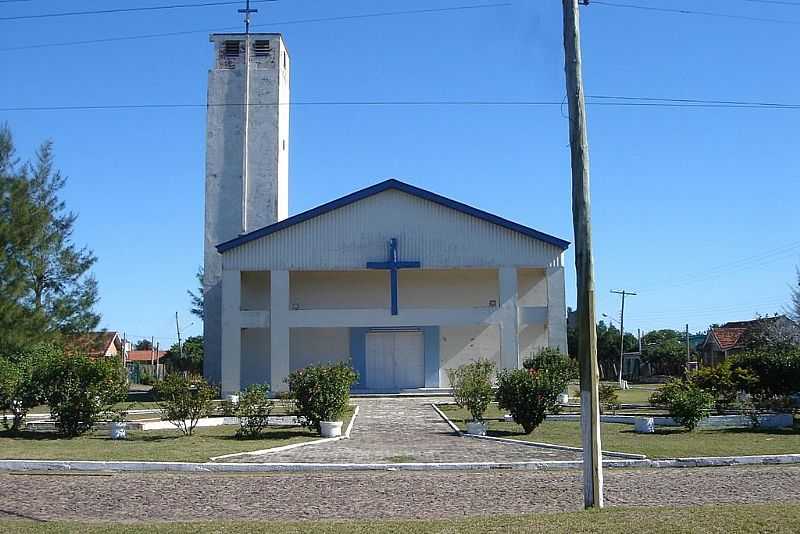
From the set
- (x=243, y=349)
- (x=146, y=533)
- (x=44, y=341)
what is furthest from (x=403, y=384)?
(x=146, y=533)

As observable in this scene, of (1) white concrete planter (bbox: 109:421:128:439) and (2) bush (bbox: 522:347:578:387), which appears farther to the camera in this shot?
(2) bush (bbox: 522:347:578:387)

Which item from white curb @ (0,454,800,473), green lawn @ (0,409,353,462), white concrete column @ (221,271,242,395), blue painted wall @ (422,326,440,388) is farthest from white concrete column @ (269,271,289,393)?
white curb @ (0,454,800,473)

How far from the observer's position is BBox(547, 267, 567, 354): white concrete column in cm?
3531

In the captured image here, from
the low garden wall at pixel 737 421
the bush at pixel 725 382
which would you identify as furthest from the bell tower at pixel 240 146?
the low garden wall at pixel 737 421

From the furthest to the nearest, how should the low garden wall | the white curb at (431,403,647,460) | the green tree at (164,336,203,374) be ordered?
the green tree at (164,336,203,374)
the low garden wall
the white curb at (431,403,647,460)

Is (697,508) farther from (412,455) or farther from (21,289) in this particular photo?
(21,289)

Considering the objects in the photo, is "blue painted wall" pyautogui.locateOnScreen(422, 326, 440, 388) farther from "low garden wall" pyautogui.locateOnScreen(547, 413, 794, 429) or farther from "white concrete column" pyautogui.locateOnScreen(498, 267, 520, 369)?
"low garden wall" pyautogui.locateOnScreen(547, 413, 794, 429)

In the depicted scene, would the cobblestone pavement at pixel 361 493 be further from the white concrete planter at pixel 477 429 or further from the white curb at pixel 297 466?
the white concrete planter at pixel 477 429

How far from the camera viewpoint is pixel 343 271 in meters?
37.3

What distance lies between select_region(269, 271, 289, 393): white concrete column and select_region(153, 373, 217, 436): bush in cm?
1558

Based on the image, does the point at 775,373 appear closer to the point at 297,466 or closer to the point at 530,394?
the point at 530,394

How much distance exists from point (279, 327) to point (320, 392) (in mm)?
16667

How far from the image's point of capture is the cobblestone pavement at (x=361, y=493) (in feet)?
30.9

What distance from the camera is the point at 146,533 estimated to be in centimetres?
777
